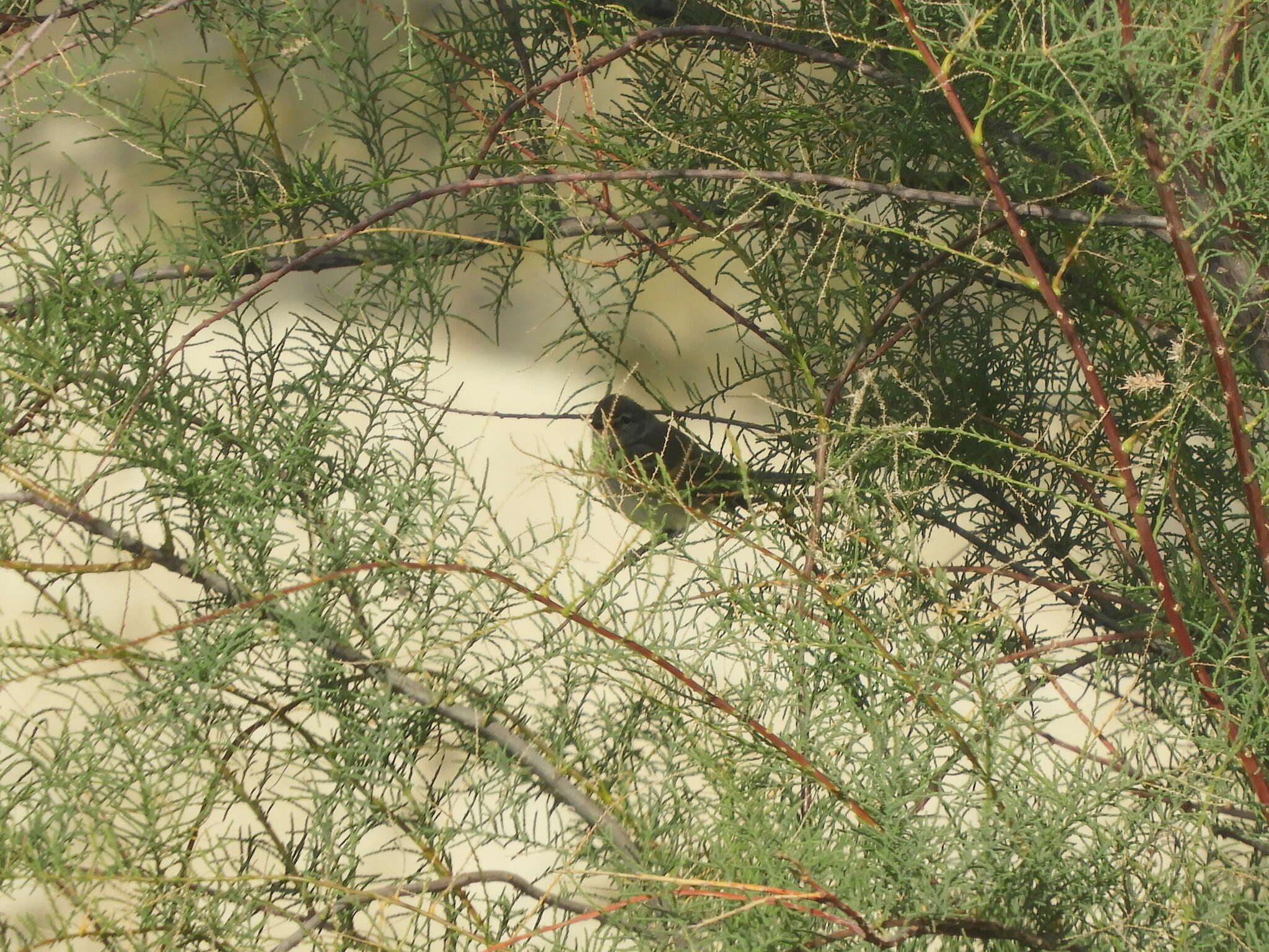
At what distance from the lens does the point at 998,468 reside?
338 mm

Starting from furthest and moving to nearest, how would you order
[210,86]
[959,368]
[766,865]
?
[210,86]
[959,368]
[766,865]

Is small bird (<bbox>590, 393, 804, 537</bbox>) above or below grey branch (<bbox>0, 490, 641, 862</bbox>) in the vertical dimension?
above

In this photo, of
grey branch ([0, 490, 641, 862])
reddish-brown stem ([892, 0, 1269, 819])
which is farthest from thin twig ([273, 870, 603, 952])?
reddish-brown stem ([892, 0, 1269, 819])

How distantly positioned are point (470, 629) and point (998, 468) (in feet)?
0.53

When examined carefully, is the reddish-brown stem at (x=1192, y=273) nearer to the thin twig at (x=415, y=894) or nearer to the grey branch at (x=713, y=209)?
the grey branch at (x=713, y=209)

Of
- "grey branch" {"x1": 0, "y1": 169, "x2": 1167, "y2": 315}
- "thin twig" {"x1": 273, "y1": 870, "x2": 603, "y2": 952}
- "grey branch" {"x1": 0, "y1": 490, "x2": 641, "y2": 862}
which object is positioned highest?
"grey branch" {"x1": 0, "y1": 169, "x2": 1167, "y2": 315}

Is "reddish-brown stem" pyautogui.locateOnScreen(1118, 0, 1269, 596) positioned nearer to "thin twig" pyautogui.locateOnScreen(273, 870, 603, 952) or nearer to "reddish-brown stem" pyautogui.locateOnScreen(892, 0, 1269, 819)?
"reddish-brown stem" pyautogui.locateOnScreen(892, 0, 1269, 819)

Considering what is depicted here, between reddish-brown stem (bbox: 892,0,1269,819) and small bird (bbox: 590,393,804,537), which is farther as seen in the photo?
small bird (bbox: 590,393,804,537)

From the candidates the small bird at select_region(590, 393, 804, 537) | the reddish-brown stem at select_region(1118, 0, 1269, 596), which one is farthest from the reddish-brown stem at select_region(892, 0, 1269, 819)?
the small bird at select_region(590, 393, 804, 537)

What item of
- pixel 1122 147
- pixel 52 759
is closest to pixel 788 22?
pixel 1122 147

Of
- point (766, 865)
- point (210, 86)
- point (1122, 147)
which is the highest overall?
point (210, 86)

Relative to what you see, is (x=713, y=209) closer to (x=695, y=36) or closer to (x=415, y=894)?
(x=695, y=36)

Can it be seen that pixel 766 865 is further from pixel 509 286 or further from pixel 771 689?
pixel 509 286

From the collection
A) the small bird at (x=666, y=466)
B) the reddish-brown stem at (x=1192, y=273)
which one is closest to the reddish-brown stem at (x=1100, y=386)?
the reddish-brown stem at (x=1192, y=273)
